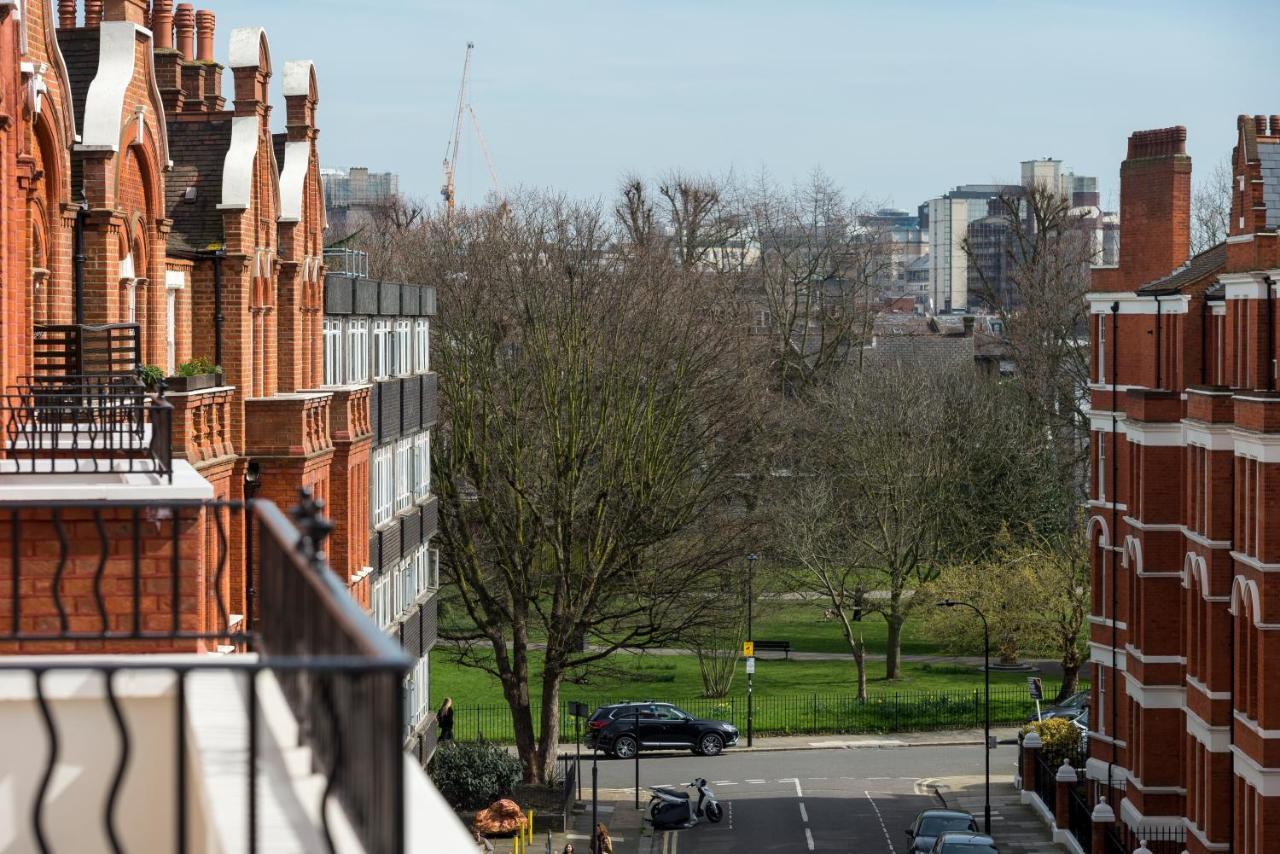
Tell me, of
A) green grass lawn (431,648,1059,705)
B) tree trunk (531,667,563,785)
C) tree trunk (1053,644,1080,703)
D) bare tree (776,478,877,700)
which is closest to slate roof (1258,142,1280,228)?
tree trunk (531,667,563,785)

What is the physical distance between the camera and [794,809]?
149 ft

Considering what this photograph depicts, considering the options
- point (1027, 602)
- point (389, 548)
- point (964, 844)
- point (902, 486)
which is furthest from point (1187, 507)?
point (902, 486)

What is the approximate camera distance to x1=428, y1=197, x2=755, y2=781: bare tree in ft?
156

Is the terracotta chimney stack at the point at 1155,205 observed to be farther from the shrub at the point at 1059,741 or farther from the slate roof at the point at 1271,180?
the shrub at the point at 1059,741

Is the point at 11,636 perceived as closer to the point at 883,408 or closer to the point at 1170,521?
the point at 1170,521

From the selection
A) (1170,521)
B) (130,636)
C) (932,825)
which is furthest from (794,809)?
(130,636)

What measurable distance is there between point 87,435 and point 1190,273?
27.2 m

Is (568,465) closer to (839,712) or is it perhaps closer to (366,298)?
(366,298)

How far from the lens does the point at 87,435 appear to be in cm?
1777

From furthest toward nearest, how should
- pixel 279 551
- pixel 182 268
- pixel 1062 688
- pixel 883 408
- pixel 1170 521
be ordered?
pixel 883 408
pixel 1062 688
pixel 1170 521
pixel 182 268
pixel 279 551

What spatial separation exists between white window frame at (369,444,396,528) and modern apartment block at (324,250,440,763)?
0.02m

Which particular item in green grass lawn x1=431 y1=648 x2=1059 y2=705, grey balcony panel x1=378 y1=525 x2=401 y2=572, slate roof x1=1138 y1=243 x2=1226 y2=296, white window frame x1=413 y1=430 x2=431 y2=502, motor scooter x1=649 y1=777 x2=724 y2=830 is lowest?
green grass lawn x1=431 y1=648 x2=1059 y2=705

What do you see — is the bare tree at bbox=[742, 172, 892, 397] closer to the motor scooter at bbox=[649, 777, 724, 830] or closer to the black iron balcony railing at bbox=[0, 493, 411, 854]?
the motor scooter at bbox=[649, 777, 724, 830]

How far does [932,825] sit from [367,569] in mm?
12810
